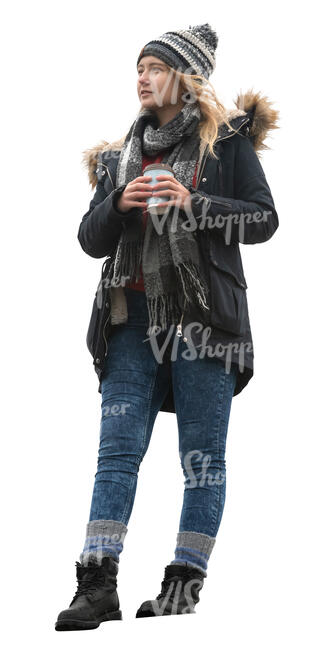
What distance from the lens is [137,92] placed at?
9.96ft

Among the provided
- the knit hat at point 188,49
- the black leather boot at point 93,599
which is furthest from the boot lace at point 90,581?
the knit hat at point 188,49

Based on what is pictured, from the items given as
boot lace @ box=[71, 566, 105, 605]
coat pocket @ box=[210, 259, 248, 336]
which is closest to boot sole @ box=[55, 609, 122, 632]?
boot lace @ box=[71, 566, 105, 605]

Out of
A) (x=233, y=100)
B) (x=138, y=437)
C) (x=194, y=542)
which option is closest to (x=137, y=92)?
(x=233, y=100)

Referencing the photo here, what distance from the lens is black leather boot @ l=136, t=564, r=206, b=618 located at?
2668 millimetres

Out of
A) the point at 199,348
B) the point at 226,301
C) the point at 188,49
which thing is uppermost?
the point at 188,49

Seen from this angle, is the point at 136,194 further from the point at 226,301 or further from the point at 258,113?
the point at 258,113

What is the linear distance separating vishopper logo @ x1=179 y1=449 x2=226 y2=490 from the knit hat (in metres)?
1.14

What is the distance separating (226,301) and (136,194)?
1.32 feet

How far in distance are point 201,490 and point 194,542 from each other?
14 cm

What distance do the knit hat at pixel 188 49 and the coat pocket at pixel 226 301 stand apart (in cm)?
62

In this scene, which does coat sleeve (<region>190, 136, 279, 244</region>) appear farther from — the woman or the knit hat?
the knit hat

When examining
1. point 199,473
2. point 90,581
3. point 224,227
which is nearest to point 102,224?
point 224,227

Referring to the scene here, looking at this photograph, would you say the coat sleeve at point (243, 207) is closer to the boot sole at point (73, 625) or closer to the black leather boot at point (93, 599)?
the black leather boot at point (93, 599)

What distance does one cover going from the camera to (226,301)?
9.45ft
